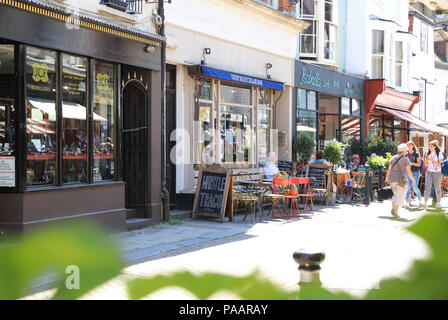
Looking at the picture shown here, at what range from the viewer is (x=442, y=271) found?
0.58 meters

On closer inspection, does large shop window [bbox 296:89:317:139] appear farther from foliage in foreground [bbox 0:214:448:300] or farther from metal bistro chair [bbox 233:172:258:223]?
foliage in foreground [bbox 0:214:448:300]

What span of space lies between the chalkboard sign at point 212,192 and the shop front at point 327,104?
20.2ft

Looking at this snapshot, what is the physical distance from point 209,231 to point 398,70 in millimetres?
16809

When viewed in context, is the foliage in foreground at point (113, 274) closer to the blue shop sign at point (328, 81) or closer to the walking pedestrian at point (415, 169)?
the walking pedestrian at point (415, 169)

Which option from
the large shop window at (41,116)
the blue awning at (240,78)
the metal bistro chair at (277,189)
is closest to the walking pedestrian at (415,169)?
the metal bistro chair at (277,189)

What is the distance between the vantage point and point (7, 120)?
8.84 meters

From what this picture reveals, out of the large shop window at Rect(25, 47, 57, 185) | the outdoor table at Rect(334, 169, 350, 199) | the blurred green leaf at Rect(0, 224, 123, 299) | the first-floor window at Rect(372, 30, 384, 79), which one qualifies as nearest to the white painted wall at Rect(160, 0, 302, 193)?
the outdoor table at Rect(334, 169, 350, 199)

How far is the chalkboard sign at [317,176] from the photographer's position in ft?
50.5

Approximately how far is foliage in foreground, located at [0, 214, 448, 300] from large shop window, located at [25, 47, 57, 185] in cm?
871

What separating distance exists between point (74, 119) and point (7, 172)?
5.15 ft

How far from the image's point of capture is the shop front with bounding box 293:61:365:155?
1819cm

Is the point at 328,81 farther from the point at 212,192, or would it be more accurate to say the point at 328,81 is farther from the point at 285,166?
the point at 212,192

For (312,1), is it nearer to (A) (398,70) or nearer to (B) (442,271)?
(A) (398,70)

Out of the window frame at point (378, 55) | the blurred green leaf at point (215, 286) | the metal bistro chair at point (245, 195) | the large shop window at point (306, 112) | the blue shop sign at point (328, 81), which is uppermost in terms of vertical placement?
the window frame at point (378, 55)
